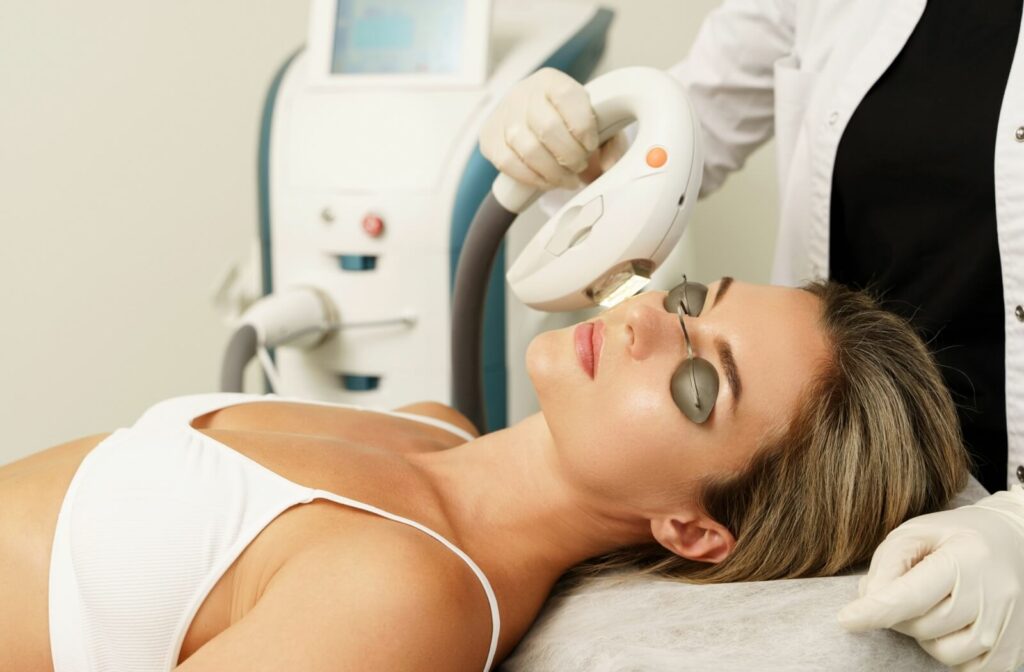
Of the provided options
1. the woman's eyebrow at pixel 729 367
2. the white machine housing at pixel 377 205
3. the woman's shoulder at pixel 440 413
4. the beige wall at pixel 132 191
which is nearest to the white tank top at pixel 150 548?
the woman's eyebrow at pixel 729 367

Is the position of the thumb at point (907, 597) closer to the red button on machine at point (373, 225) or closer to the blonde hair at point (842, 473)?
the blonde hair at point (842, 473)

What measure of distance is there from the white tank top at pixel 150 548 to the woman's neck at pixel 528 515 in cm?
11

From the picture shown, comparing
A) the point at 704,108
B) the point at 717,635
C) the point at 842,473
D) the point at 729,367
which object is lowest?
the point at 717,635

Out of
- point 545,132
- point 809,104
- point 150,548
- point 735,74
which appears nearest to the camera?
point 150,548

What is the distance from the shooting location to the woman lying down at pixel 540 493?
99 centimetres

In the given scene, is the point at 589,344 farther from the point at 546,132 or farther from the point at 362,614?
the point at 362,614

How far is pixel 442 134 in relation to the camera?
166 cm

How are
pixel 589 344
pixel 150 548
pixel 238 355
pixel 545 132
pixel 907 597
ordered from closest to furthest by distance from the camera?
pixel 907 597
pixel 150 548
pixel 589 344
pixel 545 132
pixel 238 355

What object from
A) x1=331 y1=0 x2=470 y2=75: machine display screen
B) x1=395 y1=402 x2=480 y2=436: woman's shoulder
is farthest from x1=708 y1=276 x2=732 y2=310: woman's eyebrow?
x1=331 y1=0 x2=470 y2=75: machine display screen

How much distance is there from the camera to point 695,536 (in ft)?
3.72

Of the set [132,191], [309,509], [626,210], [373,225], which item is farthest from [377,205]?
[132,191]

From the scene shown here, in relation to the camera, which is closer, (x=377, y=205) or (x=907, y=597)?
(x=907, y=597)

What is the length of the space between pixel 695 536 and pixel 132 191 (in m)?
1.67

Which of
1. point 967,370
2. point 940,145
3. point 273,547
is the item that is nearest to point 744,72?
point 940,145
